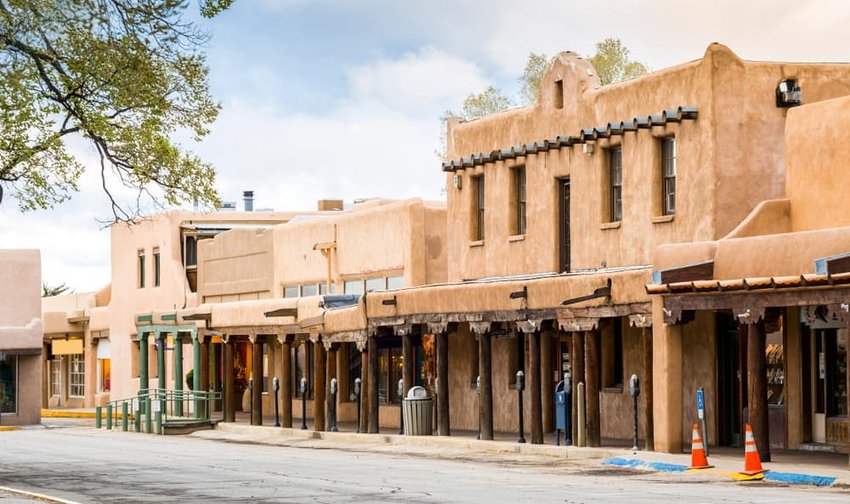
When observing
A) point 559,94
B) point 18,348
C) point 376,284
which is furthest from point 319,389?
point 18,348

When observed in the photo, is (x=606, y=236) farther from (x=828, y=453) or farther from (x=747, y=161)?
(x=828, y=453)

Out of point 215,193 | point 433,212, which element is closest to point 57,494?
point 215,193

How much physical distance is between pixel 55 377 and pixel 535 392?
140ft

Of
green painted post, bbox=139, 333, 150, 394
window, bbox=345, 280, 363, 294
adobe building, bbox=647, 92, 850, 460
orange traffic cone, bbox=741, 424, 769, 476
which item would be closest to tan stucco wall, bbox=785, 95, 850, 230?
adobe building, bbox=647, 92, 850, 460

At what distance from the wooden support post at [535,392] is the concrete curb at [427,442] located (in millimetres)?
327

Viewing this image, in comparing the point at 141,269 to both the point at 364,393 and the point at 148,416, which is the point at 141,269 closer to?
the point at 148,416

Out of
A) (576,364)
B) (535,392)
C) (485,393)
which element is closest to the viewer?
(576,364)

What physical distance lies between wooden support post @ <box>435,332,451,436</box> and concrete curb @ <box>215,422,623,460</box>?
0.49m

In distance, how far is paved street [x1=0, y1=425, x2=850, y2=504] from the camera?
65.5 ft

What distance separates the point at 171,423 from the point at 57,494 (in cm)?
2208

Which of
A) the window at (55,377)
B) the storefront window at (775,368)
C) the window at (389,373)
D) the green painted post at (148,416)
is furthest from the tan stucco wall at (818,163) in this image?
the window at (55,377)

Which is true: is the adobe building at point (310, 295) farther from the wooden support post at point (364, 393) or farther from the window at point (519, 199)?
the window at point (519, 199)

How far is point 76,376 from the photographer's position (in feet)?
219

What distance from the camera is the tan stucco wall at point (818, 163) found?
26.0 meters
